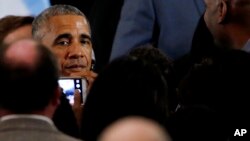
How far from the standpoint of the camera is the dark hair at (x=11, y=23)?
4.40m

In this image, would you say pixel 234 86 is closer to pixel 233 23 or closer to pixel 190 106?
pixel 190 106

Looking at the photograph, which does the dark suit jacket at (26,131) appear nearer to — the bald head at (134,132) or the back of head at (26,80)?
the back of head at (26,80)

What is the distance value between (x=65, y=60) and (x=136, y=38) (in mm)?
855

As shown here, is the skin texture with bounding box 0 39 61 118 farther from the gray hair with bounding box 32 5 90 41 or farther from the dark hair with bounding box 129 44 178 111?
the gray hair with bounding box 32 5 90 41

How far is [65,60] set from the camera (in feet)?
14.0

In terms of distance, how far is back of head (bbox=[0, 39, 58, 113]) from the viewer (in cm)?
283

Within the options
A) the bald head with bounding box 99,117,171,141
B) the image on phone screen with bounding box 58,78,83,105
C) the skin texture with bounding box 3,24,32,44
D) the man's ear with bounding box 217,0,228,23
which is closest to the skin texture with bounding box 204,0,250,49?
the man's ear with bounding box 217,0,228,23

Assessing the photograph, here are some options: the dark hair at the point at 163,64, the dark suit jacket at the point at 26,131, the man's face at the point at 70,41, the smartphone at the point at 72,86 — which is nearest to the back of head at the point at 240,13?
the dark hair at the point at 163,64

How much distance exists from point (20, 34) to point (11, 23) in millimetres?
134

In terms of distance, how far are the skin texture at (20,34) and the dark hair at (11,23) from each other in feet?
0.07

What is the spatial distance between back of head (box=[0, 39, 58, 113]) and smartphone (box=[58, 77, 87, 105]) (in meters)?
1.02

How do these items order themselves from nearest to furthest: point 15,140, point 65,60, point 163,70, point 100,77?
point 15,140
point 100,77
point 163,70
point 65,60

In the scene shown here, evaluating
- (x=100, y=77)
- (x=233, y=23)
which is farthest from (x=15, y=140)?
(x=233, y=23)

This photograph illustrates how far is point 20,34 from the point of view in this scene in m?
4.41
